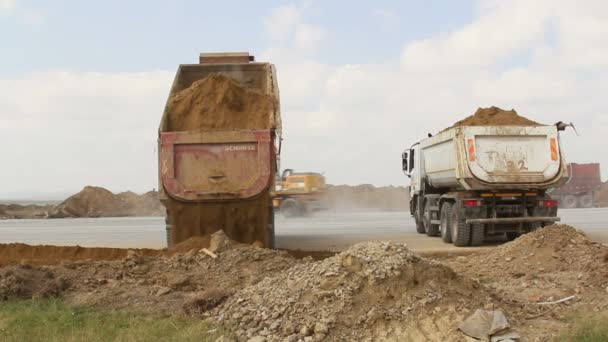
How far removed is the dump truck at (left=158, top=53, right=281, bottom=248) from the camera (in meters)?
11.9

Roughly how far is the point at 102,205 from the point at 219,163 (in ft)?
104

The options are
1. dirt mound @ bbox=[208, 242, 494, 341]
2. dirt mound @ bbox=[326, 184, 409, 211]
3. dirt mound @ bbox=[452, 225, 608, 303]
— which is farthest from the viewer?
dirt mound @ bbox=[326, 184, 409, 211]

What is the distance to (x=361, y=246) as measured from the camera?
7664mm

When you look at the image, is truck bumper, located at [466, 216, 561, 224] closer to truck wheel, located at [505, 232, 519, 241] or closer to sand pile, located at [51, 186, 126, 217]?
truck wheel, located at [505, 232, 519, 241]

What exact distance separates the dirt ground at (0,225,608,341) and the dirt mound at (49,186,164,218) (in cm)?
3171

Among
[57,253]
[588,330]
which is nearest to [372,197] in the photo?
[57,253]

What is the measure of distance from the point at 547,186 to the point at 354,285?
9.21m

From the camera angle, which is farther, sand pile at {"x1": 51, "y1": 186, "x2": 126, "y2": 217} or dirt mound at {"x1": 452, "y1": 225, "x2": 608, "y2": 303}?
sand pile at {"x1": 51, "y1": 186, "x2": 126, "y2": 217}

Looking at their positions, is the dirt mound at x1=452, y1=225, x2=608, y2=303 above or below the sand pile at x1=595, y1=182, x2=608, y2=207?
below

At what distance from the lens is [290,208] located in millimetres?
28125

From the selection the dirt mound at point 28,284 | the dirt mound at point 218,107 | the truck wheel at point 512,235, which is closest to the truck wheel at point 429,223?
the truck wheel at point 512,235

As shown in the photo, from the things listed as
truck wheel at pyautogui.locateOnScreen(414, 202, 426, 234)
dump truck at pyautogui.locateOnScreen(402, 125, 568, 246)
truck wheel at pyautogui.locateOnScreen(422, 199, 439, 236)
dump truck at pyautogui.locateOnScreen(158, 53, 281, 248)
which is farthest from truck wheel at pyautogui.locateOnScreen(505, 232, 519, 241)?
dump truck at pyautogui.locateOnScreen(158, 53, 281, 248)

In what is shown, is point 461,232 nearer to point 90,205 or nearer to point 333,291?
point 333,291

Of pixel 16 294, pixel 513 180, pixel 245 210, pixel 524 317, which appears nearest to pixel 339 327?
pixel 524 317
